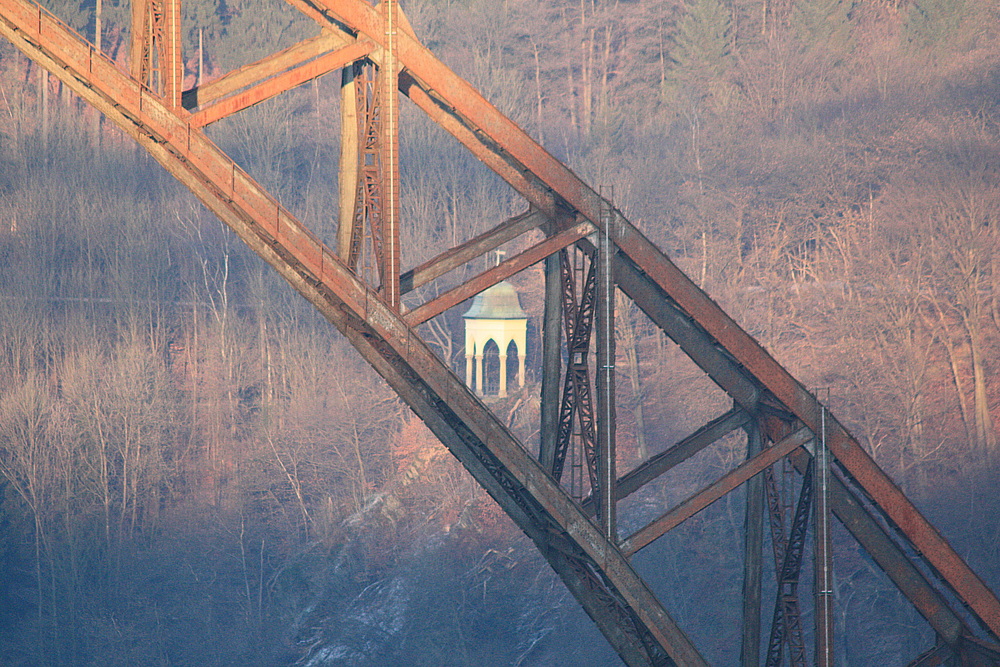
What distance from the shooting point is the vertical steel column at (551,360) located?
32.3 ft

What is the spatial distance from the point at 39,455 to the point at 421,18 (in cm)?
2701

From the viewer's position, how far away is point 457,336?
51969 mm

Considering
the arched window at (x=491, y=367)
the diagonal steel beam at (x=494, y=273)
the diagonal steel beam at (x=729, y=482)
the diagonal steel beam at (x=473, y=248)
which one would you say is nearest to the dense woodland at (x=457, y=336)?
the arched window at (x=491, y=367)

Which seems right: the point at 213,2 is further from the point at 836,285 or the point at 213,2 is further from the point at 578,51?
the point at 836,285

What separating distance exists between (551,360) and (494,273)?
105cm

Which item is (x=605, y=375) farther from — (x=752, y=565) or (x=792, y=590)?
(x=792, y=590)

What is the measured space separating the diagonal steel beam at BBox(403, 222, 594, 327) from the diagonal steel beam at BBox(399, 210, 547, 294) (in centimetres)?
25

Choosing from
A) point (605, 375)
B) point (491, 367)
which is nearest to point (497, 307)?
point (491, 367)

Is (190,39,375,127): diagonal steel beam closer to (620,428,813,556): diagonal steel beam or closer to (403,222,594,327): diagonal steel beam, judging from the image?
(403,222,594,327): diagonal steel beam

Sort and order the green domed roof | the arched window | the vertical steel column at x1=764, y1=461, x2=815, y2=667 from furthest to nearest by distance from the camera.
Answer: the arched window → the green domed roof → the vertical steel column at x1=764, y1=461, x2=815, y2=667

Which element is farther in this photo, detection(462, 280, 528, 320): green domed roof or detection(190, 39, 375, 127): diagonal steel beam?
detection(462, 280, 528, 320): green domed roof

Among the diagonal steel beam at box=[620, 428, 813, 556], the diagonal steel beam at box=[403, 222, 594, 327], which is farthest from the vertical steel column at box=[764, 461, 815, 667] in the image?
the diagonal steel beam at box=[403, 222, 594, 327]

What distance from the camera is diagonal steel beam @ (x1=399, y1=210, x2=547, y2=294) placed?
9.48 m

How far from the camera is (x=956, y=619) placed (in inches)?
377
